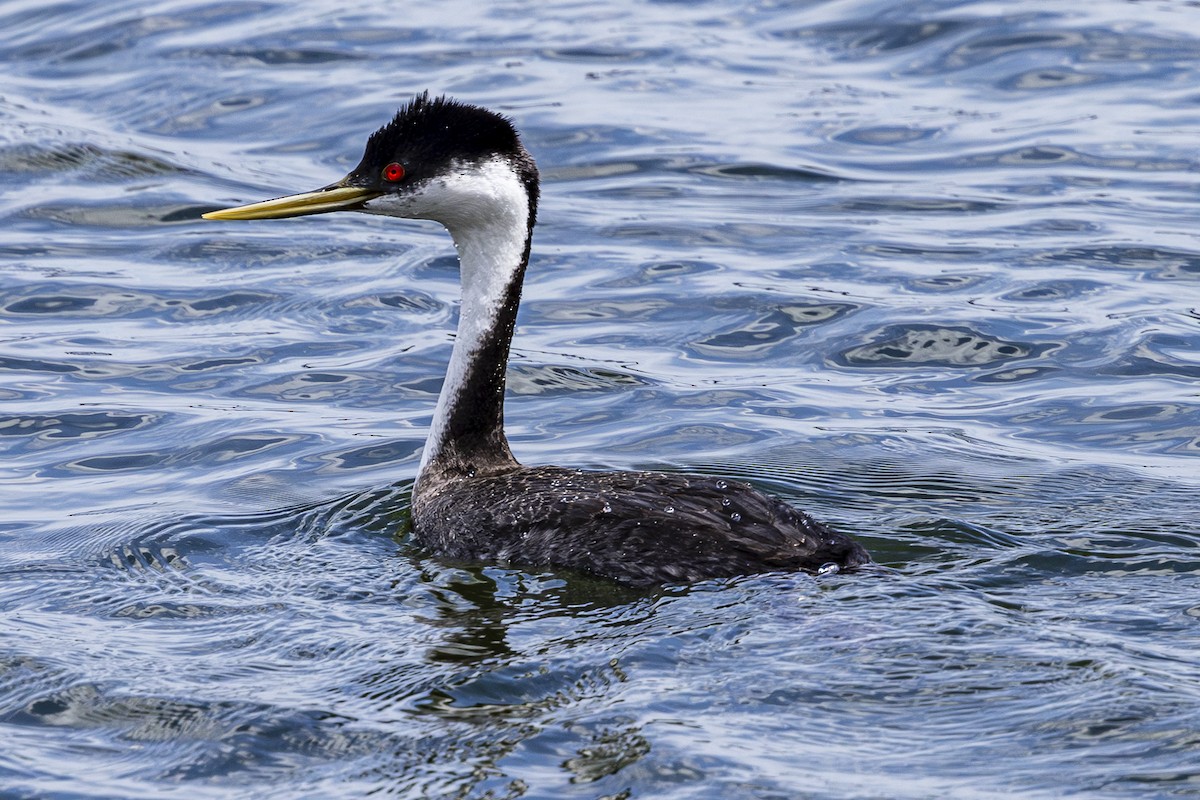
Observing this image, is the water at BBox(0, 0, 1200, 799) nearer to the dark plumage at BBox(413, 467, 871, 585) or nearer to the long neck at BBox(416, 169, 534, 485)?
the dark plumage at BBox(413, 467, 871, 585)

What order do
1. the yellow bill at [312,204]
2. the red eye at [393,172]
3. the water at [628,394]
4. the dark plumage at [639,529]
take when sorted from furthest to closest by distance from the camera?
A: the yellow bill at [312,204] → the red eye at [393,172] → the dark plumage at [639,529] → the water at [628,394]

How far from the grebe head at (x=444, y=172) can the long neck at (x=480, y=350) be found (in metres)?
0.05

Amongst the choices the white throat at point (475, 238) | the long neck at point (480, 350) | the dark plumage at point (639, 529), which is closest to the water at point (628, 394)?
the dark plumage at point (639, 529)

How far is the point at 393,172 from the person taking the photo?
27.5ft

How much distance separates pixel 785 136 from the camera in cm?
1547

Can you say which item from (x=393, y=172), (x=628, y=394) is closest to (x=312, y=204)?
(x=393, y=172)

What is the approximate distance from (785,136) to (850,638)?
370 inches

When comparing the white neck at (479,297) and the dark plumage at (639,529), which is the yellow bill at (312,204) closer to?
the white neck at (479,297)

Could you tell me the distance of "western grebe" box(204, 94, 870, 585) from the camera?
7.23 metres

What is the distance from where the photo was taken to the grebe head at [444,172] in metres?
8.25

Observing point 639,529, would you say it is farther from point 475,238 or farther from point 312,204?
point 312,204

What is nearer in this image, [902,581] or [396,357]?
[902,581]

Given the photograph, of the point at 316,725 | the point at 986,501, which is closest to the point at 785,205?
the point at 986,501

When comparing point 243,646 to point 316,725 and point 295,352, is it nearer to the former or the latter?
point 316,725
